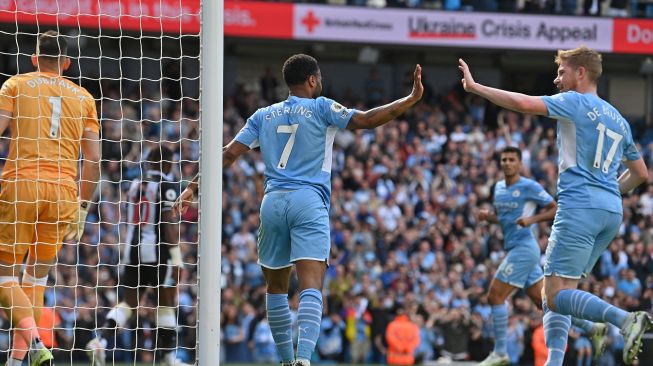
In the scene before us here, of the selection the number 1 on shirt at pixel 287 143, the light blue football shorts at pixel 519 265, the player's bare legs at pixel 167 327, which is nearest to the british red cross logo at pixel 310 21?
the light blue football shorts at pixel 519 265

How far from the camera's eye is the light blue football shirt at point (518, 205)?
40.7 feet

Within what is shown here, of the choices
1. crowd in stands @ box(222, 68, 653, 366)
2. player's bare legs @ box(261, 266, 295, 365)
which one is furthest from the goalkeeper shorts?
crowd in stands @ box(222, 68, 653, 366)

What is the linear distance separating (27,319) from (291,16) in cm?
1549

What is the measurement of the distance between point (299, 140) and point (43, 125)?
74.4 inches

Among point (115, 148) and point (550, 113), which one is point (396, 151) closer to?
point (115, 148)

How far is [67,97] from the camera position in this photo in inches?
335

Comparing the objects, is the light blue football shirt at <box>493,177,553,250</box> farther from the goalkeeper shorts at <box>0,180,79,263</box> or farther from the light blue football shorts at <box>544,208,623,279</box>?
the goalkeeper shorts at <box>0,180,79,263</box>

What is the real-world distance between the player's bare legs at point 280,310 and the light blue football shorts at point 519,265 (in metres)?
4.44

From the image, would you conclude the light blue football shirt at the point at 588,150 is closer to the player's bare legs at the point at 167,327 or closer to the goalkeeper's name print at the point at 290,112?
the goalkeeper's name print at the point at 290,112

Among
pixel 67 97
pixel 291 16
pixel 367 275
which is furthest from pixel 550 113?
pixel 291 16

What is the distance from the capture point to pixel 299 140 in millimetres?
8203

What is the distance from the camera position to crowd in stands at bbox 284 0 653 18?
24.1 metres

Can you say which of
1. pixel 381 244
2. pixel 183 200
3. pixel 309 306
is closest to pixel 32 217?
pixel 183 200

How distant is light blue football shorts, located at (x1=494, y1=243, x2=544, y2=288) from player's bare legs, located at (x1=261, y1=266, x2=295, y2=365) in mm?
4445
